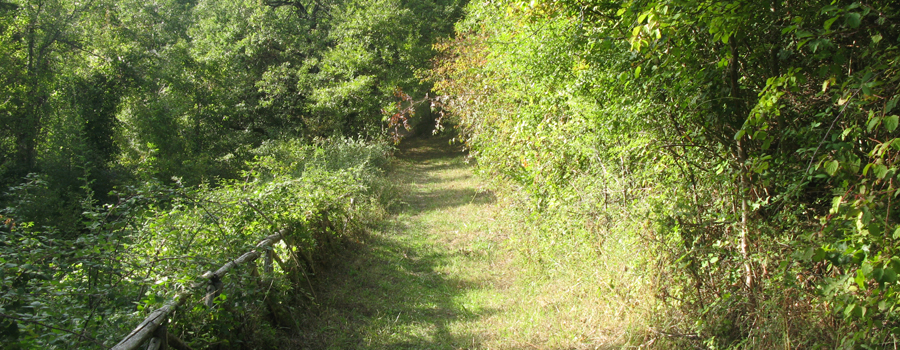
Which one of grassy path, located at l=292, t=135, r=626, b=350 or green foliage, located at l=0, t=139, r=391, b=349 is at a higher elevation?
green foliage, located at l=0, t=139, r=391, b=349

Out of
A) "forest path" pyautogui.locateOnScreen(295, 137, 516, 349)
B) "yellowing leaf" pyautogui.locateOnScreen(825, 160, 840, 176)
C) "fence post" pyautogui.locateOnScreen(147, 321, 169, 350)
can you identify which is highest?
"yellowing leaf" pyautogui.locateOnScreen(825, 160, 840, 176)

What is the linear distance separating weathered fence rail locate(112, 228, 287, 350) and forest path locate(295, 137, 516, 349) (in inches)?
51.2

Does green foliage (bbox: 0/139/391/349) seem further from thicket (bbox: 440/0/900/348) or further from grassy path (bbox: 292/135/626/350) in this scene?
thicket (bbox: 440/0/900/348)

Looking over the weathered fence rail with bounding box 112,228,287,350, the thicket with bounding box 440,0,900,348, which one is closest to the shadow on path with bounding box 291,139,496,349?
the weathered fence rail with bounding box 112,228,287,350

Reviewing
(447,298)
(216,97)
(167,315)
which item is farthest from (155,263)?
(216,97)

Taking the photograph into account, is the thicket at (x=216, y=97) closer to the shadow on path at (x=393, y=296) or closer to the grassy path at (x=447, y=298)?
the shadow on path at (x=393, y=296)

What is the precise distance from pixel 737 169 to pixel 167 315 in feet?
13.1

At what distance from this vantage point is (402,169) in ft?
62.5

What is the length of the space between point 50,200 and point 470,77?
1115cm

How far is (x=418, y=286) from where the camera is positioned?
6.75 meters

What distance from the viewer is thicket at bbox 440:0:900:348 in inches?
105

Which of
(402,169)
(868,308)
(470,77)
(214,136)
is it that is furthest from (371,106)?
(868,308)

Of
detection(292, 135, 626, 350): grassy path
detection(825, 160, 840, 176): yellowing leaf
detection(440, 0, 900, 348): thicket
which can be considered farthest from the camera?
detection(292, 135, 626, 350): grassy path

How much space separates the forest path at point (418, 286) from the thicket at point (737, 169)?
137 centimetres
